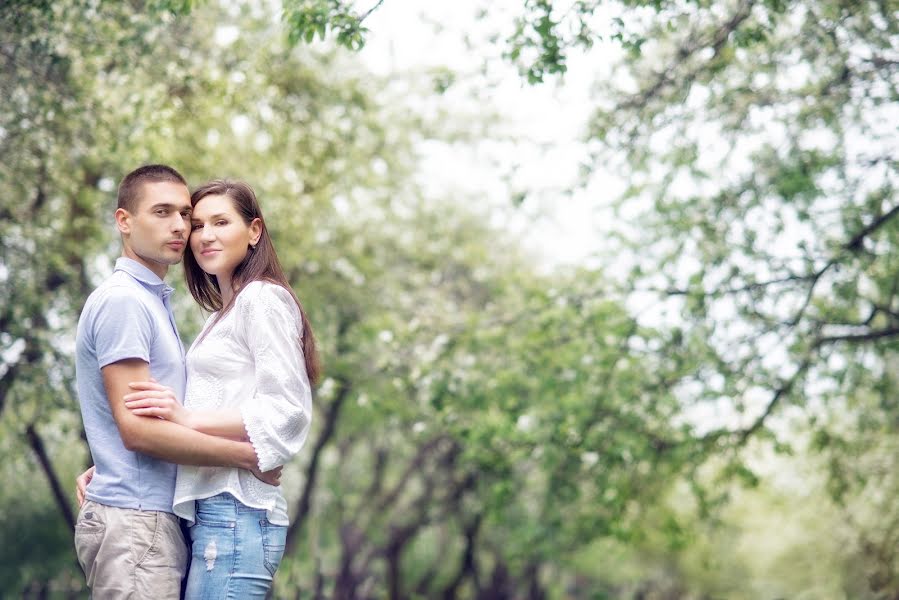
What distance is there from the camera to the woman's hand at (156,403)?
333 cm

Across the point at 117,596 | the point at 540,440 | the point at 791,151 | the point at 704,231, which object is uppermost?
the point at 791,151

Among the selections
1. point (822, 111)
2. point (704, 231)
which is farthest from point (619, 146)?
point (822, 111)

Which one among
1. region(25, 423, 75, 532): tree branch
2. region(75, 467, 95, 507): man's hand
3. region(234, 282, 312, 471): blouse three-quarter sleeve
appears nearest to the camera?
region(234, 282, 312, 471): blouse three-quarter sleeve

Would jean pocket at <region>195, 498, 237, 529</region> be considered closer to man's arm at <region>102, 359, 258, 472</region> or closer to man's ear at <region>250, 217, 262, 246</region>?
man's arm at <region>102, 359, 258, 472</region>

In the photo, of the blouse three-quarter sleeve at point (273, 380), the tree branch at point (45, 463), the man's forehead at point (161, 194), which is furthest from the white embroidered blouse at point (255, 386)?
the tree branch at point (45, 463)

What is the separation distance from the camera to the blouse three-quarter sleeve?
3.42 meters

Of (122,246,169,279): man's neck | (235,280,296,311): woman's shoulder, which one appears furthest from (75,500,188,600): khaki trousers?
(122,246,169,279): man's neck

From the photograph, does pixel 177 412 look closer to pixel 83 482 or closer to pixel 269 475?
pixel 269 475

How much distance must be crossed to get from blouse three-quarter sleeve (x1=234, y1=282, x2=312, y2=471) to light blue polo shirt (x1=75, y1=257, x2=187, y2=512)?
30 cm

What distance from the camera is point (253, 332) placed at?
354 centimetres

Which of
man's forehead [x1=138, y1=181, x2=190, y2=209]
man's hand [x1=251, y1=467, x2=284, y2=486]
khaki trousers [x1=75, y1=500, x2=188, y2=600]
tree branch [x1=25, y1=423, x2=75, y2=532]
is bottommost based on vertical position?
khaki trousers [x1=75, y1=500, x2=188, y2=600]

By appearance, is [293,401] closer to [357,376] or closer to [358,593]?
[357,376]

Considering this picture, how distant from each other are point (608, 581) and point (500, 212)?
946 inches

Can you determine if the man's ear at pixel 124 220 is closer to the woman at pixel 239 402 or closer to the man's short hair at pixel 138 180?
the man's short hair at pixel 138 180
